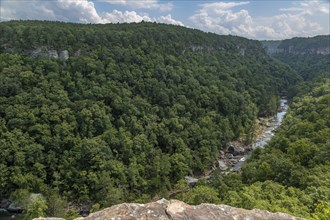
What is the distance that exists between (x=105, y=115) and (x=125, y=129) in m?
5.60

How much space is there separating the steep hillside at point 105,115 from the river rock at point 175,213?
4286cm

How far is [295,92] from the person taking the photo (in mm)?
150750

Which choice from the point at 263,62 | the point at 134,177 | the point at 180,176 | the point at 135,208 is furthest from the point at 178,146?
the point at 263,62

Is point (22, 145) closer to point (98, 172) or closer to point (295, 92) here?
point (98, 172)

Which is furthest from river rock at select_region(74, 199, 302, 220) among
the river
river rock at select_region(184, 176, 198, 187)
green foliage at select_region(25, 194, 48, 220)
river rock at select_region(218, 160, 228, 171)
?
river rock at select_region(218, 160, 228, 171)

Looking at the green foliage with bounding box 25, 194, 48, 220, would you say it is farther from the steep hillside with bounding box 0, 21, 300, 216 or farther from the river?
the river

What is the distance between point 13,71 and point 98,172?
3140 cm

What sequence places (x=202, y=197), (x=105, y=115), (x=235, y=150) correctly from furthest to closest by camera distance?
(x=235, y=150) → (x=105, y=115) → (x=202, y=197)

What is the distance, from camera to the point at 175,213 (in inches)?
490

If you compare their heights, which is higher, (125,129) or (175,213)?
(175,213)

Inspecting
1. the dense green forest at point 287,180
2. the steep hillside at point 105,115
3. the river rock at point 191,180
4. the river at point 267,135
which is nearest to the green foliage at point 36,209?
the steep hillside at point 105,115

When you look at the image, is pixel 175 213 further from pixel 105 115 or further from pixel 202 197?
pixel 105 115

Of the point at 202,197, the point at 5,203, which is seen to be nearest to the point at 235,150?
the point at 202,197

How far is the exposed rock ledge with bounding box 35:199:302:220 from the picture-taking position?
12.3 meters
